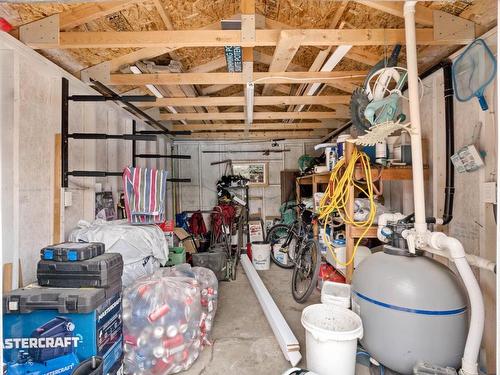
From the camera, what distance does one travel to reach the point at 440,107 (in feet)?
7.91

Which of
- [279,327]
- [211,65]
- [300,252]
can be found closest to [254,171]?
[300,252]

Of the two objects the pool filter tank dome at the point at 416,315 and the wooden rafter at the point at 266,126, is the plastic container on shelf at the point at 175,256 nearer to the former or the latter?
the wooden rafter at the point at 266,126

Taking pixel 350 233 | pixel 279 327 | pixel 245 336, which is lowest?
pixel 245 336

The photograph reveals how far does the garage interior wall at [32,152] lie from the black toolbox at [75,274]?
46cm

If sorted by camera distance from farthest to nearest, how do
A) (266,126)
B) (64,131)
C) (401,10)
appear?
(266,126) → (64,131) → (401,10)

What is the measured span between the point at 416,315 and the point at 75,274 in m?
2.07

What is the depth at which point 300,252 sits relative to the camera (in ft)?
12.2

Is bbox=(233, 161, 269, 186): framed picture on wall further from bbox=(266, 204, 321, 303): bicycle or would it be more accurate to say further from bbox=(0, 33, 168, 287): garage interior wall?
bbox=(0, 33, 168, 287): garage interior wall

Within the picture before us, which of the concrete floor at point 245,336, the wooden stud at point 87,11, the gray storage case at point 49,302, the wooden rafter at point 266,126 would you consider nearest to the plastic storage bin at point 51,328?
the gray storage case at point 49,302

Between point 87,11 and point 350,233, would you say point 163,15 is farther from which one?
point 350,233

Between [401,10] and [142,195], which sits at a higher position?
[401,10]

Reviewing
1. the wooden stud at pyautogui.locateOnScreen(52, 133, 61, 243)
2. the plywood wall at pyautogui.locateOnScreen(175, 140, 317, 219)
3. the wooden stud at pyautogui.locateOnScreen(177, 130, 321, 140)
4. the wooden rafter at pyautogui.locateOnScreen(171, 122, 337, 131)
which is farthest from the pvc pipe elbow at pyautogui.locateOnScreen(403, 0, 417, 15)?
the plywood wall at pyautogui.locateOnScreen(175, 140, 317, 219)

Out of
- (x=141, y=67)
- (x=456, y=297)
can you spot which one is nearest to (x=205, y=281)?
(x=456, y=297)

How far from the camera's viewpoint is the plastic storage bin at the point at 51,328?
5.07 feet
